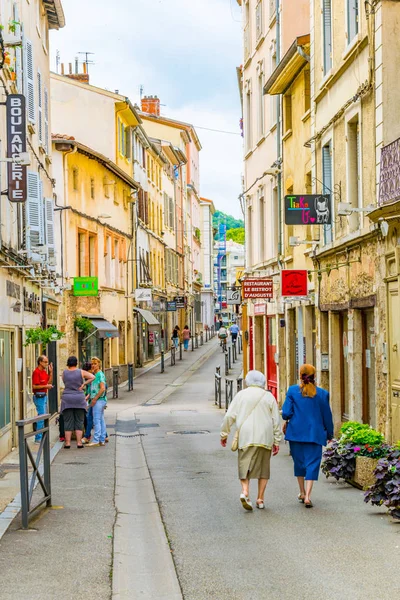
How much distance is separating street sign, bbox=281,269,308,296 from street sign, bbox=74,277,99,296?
12285 mm

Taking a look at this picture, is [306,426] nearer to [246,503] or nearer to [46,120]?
[246,503]

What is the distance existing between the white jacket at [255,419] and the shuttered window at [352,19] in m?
8.59

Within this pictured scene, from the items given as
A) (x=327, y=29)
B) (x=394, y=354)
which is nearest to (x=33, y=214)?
(x=327, y=29)

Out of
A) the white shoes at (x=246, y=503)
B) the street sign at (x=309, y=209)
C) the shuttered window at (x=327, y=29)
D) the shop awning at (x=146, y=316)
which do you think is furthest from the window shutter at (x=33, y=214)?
the shop awning at (x=146, y=316)

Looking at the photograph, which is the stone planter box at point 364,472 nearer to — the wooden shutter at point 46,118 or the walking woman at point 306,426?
the walking woman at point 306,426

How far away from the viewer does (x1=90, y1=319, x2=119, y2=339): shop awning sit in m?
36.7

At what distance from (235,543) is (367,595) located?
2.27 metres

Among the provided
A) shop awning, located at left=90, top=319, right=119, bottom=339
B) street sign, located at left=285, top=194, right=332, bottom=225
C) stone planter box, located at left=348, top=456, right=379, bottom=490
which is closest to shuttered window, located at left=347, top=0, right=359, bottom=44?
street sign, located at left=285, top=194, right=332, bottom=225

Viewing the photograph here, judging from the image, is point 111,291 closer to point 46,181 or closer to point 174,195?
point 46,181

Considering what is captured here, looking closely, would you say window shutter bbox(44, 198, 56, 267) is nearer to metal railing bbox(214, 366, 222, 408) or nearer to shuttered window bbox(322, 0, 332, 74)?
shuttered window bbox(322, 0, 332, 74)

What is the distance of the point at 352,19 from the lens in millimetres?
18172

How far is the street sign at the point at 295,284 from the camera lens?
22625 millimetres

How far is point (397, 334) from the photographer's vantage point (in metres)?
15.0

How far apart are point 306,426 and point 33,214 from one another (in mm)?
10304
